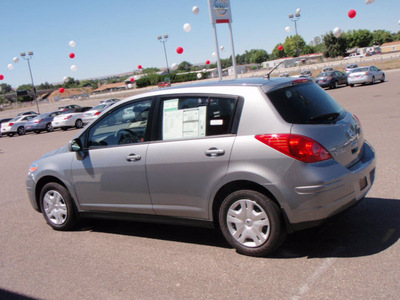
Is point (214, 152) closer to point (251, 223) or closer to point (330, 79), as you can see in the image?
point (251, 223)

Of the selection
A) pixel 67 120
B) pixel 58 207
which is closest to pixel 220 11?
pixel 67 120

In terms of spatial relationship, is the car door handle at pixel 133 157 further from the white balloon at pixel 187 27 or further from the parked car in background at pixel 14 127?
the parked car in background at pixel 14 127

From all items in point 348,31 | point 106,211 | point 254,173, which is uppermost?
point 348,31

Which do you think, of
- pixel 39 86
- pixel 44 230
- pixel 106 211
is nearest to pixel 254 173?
pixel 106 211

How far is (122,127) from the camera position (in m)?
4.84

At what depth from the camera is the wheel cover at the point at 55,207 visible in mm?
5375

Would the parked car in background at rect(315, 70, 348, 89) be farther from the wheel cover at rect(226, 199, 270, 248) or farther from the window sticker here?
the wheel cover at rect(226, 199, 270, 248)

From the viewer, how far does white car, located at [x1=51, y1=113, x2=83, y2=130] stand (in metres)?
27.5

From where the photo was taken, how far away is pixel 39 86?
Answer: 194 m

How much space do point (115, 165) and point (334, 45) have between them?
105484 mm

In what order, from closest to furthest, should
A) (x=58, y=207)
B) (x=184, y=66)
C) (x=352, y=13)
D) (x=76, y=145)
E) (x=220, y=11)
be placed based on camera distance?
(x=76, y=145)
(x=58, y=207)
(x=220, y=11)
(x=352, y=13)
(x=184, y=66)

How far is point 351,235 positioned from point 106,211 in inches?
113

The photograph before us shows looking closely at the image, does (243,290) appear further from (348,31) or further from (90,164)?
(348,31)

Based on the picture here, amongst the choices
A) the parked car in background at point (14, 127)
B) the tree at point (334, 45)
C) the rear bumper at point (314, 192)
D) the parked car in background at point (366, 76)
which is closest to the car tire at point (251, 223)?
the rear bumper at point (314, 192)
